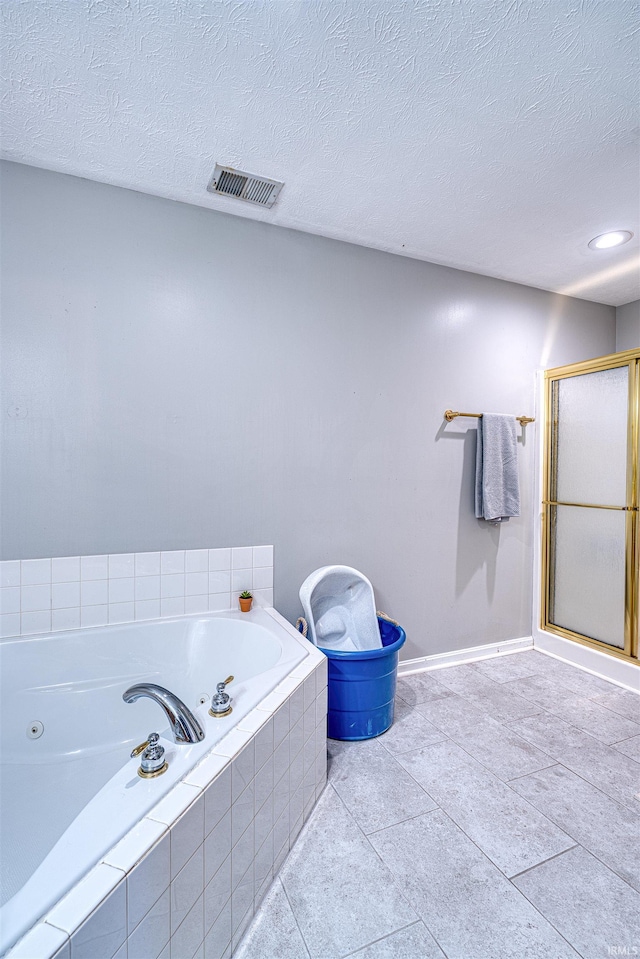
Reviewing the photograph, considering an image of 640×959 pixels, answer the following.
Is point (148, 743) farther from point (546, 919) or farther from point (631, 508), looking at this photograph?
point (631, 508)

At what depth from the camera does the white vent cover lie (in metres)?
1.89

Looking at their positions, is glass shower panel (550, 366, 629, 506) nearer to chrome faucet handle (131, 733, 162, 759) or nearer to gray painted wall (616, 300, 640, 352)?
gray painted wall (616, 300, 640, 352)

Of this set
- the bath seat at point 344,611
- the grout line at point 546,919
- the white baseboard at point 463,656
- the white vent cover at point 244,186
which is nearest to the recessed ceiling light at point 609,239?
the white vent cover at point 244,186

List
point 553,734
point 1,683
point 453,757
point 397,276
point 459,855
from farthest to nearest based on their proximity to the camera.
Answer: point 397,276, point 553,734, point 453,757, point 1,683, point 459,855

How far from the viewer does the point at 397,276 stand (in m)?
2.57

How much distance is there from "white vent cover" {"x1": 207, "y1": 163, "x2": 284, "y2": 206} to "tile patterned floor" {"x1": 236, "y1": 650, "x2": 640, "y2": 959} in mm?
2428

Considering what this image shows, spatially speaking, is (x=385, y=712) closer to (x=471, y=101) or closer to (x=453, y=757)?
(x=453, y=757)

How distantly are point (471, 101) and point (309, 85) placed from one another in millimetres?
529

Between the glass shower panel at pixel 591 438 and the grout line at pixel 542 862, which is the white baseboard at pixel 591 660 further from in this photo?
the grout line at pixel 542 862

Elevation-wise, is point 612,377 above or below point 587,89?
below

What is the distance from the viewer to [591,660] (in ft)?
8.92

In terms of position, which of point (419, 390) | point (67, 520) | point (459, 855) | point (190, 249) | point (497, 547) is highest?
point (190, 249)

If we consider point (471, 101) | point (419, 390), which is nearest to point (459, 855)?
point (419, 390)

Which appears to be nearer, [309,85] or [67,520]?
[309,85]
